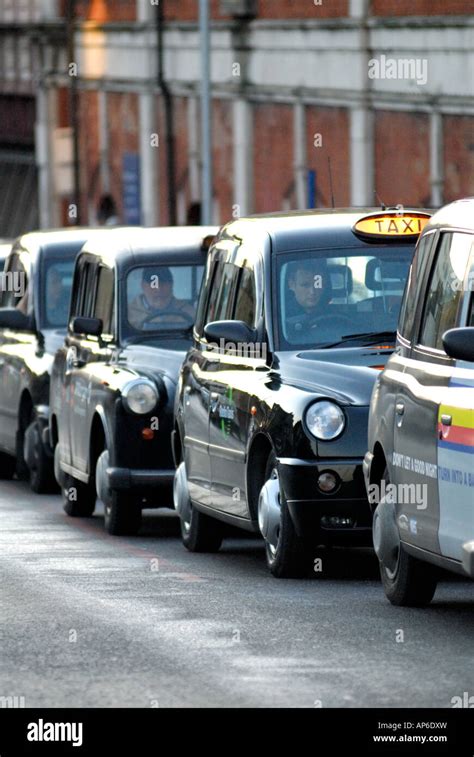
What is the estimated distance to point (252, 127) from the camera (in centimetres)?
4569

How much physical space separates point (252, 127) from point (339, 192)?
5620mm

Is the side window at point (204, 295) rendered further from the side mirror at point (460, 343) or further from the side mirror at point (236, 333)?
the side mirror at point (460, 343)

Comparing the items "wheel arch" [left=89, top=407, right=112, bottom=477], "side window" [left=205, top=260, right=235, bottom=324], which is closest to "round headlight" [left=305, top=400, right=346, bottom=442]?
"side window" [left=205, top=260, right=235, bottom=324]

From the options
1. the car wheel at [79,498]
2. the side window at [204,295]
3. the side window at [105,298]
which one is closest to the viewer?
the side window at [204,295]

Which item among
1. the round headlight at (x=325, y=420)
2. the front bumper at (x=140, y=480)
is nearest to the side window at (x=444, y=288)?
the round headlight at (x=325, y=420)

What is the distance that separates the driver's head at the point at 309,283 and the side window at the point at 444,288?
251cm

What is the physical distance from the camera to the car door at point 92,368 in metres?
16.7

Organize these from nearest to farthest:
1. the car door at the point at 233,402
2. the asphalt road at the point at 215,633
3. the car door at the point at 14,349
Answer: the asphalt road at the point at 215,633
the car door at the point at 233,402
the car door at the point at 14,349

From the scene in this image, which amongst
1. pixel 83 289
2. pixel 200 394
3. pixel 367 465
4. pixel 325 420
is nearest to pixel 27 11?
pixel 83 289

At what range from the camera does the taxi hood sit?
1237 cm

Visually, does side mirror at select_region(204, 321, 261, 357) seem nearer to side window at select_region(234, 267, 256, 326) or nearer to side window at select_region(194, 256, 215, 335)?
side window at select_region(234, 267, 256, 326)

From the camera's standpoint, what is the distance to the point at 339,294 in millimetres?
13492

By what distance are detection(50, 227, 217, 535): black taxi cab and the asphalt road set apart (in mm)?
1055
